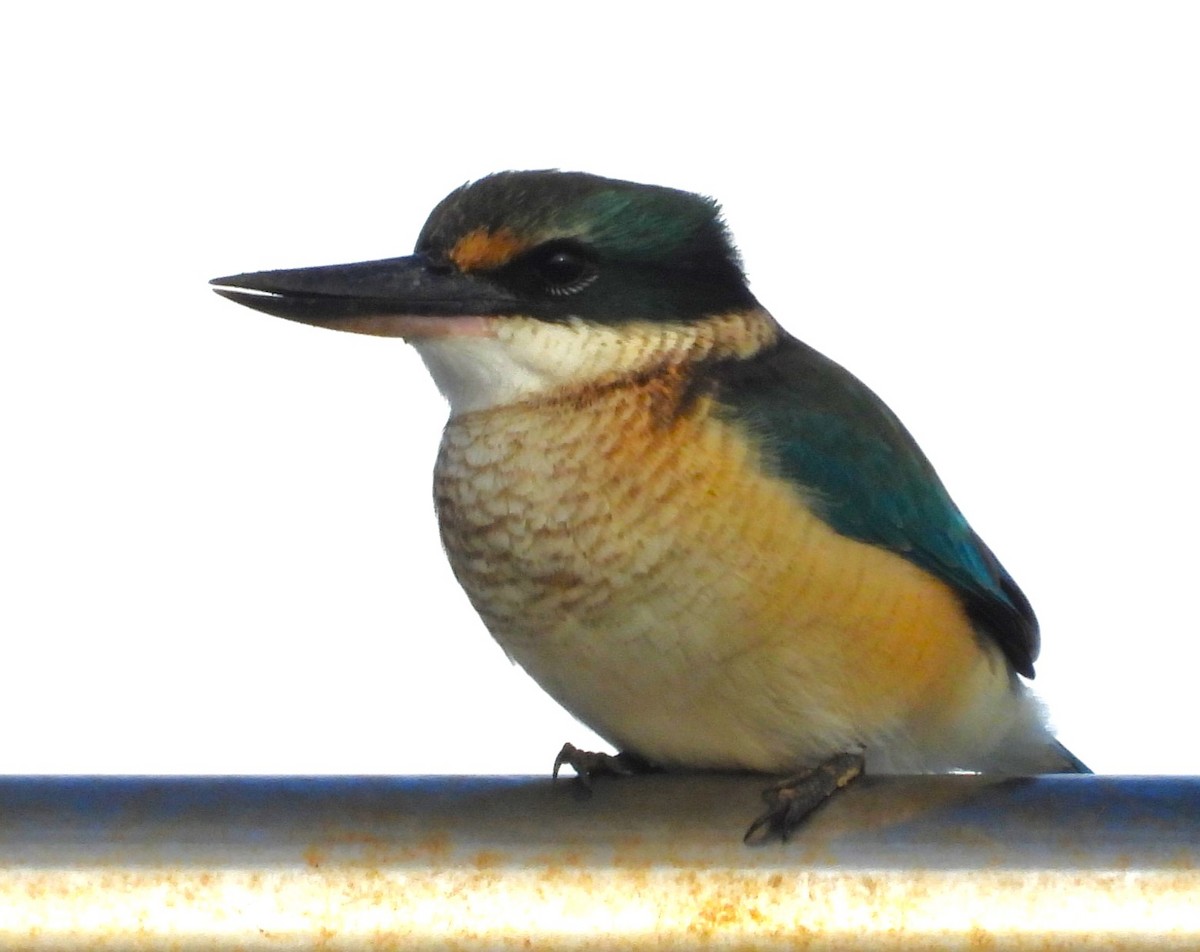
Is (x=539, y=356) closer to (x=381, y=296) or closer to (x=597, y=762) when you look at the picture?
(x=381, y=296)

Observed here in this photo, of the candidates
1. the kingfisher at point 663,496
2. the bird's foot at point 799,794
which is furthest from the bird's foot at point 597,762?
the bird's foot at point 799,794

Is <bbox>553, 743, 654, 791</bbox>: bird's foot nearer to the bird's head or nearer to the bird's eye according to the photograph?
the bird's head

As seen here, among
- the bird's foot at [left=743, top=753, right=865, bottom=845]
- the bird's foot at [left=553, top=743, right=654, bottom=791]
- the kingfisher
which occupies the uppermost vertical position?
the kingfisher

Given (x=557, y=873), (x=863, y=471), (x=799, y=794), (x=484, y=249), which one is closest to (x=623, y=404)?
(x=484, y=249)

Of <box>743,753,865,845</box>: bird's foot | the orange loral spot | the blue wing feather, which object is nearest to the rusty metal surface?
<box>743,753,865,845</box>: bird's foot

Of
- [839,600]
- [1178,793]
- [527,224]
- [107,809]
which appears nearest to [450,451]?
[527,224]

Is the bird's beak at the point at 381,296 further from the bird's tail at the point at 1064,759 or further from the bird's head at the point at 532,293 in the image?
the bird's tail at the point at 1064,759
